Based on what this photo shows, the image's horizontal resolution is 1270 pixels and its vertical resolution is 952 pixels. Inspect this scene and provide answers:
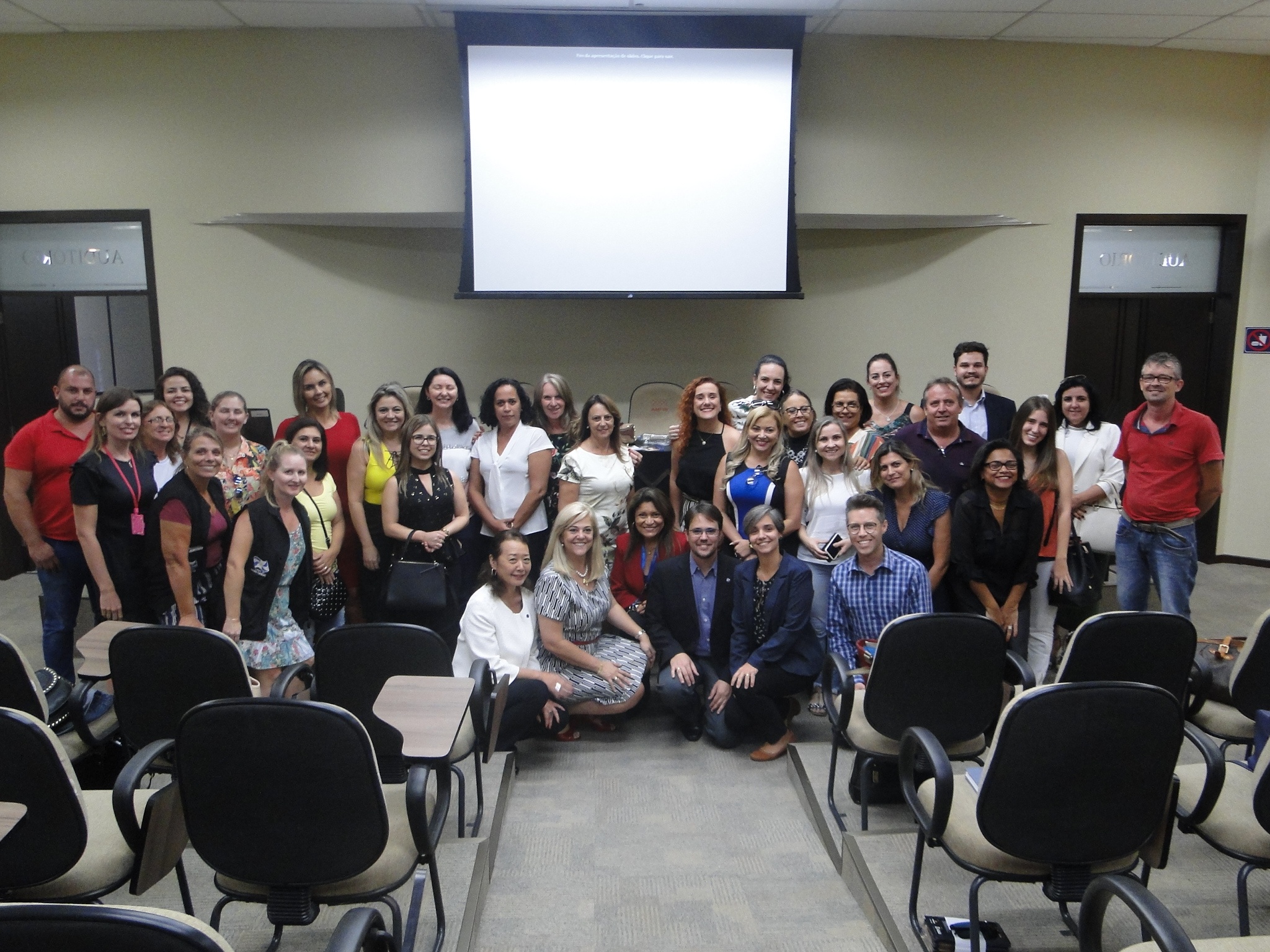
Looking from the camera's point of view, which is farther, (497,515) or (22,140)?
(22,140)

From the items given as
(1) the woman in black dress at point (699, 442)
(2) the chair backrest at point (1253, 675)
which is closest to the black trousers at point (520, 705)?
(1) the woman in black dress at point (699, 442)

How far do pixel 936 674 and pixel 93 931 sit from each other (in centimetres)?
226

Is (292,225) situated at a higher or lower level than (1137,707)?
higher

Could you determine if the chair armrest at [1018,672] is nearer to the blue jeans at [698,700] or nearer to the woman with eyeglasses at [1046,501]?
the woman with eyeglasses at [1046,501]

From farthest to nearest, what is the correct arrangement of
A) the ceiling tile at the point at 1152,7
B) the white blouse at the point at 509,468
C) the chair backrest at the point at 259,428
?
the chair backrest at the point at 259,428 → the ceiling tile at the point at 1152,7 → the white blouse at the point at 509,468

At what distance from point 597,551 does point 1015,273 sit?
422 centimetres

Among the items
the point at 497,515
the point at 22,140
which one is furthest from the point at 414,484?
the point at 22,140

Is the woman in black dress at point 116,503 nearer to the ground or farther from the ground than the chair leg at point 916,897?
farther from the ground

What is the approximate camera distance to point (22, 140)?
18.7 feet

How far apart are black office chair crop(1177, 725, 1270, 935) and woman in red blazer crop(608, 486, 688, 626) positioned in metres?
2.11

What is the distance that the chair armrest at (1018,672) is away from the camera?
2795mm

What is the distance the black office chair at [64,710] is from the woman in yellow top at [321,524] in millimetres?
878

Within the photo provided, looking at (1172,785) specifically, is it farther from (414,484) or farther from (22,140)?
(22,140)

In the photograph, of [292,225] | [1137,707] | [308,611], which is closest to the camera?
[1137,707]
